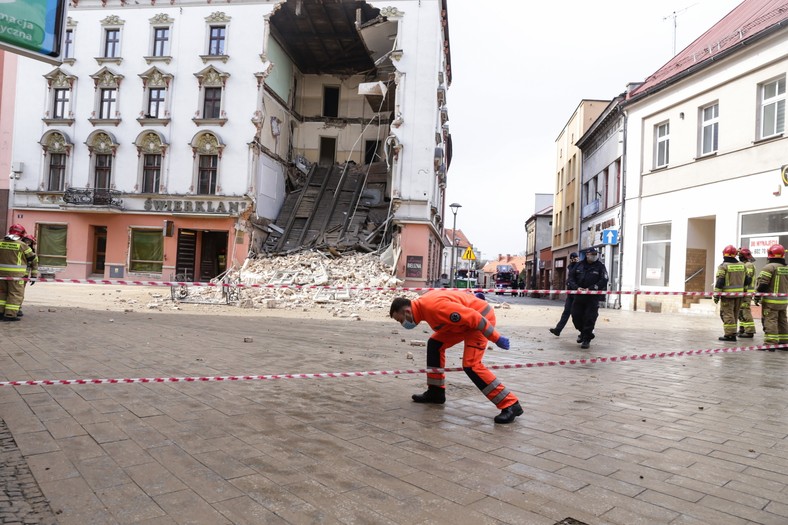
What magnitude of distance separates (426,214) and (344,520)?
2478 centimetres

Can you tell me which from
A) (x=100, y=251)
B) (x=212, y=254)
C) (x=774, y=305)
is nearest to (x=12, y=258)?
(x=774, y=305)

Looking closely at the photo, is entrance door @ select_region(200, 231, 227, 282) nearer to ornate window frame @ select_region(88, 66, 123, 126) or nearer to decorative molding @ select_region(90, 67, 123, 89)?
ornate window frame @ select_region(88, 66, 123, 126)

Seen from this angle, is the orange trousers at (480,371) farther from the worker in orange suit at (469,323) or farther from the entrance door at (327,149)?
the entrance door at (327,149)

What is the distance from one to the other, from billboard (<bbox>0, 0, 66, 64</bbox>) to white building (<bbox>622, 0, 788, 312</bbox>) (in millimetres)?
17711

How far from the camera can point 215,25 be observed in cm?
2897

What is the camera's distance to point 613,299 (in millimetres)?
23469

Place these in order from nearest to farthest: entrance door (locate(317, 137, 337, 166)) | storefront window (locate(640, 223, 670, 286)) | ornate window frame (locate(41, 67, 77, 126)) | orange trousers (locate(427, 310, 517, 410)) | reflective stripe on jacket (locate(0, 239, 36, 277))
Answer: orange trousers (locate(427, 310, 517, 410)) < reflective stripe on jacket (locate(0, 239, 36, 277)) < storefront window (locate(640, 223, 670, 286)) < ornate window frame (locate(41, 67, 77, 126)) < entrance door (locate(317, 137, 337, 166))

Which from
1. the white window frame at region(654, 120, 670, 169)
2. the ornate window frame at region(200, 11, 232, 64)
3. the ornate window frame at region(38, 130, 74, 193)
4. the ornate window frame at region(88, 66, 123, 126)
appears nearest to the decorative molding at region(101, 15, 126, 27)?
the ornate window frame at region(88, 66, 123, 126)

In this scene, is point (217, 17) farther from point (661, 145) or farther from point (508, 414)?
point (508, 414)

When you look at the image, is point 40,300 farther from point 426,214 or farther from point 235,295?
point 426,214

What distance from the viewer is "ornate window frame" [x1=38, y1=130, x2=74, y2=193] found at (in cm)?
2958

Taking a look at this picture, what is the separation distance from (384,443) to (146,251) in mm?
28194

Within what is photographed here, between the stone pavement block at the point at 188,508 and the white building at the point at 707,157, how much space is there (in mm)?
17694

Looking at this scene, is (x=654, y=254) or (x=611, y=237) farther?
(x=611, y=237)
